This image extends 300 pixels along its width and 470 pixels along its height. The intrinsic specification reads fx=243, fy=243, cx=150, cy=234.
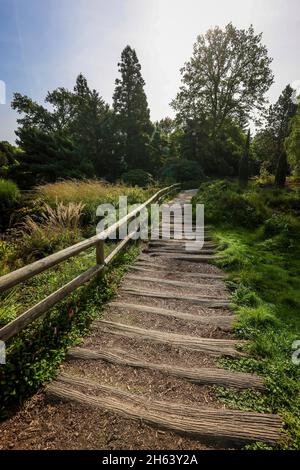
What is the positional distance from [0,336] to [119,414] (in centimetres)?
127

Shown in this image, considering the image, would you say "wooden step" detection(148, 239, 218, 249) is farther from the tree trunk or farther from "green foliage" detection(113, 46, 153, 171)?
"green foliage" detection(113, 46, 153, 171)

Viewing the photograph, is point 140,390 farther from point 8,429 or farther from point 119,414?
point 8,429

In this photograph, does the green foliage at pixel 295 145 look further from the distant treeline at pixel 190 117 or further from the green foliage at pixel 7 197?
the green foliage at pixel 7 197

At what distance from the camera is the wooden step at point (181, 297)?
3863mm

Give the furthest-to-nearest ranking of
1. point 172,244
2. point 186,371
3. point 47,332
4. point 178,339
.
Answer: point 172,244, point 178,339, point 47,332, point 186,371

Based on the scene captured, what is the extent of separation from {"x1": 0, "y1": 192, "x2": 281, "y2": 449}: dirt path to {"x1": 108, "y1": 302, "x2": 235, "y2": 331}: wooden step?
14mm

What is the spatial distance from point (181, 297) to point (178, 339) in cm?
108

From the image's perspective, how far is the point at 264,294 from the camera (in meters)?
4.21

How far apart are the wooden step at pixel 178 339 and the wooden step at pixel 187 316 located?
0.35 m

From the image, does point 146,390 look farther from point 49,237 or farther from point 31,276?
point 49,237

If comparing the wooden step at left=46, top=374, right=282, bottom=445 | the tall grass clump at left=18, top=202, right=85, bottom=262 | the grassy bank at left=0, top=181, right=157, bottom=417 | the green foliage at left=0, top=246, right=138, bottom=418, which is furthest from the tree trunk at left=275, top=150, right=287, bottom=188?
the wooden step at left=46, top=374, right=282, bottom=445

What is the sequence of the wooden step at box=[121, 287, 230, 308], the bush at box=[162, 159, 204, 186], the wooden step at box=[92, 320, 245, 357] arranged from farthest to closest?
the bush at box=[162, 159, 204, 186], the wooden step at box=[121, 287, 230, 308], the wooden step at box=[92, 320, 245, 357]

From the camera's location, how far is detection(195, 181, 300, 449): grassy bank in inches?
88.1

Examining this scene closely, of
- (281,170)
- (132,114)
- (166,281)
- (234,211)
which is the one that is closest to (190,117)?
(132,114)
